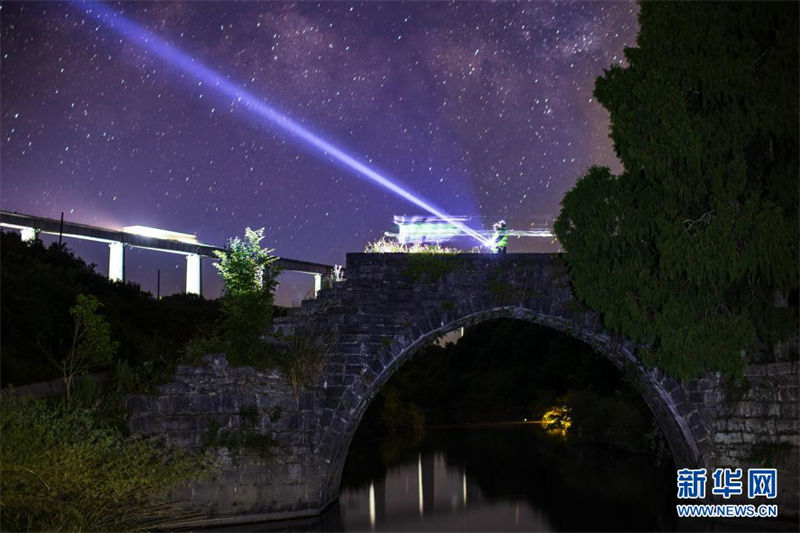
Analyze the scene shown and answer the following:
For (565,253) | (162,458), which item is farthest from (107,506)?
(565,253)

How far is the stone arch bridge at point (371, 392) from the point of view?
42.7ft

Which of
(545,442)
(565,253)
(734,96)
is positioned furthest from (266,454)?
(545,442)

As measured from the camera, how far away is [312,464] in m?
13.3

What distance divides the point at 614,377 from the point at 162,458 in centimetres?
1570

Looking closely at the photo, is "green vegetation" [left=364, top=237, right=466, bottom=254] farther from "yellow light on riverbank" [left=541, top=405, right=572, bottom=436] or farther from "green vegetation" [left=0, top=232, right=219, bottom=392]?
"yellow light on riverbank" [left=541, top=405, right=572, bottom=436]

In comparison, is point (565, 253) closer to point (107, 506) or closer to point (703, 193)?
point (703, 193)

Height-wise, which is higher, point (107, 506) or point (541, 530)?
point (107, 506)

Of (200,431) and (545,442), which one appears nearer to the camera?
(200,431)

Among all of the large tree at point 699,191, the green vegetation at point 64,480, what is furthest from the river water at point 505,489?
the green vegetation at point 64,480

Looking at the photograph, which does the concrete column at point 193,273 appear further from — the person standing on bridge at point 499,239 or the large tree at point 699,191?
the large tree at point 699,191

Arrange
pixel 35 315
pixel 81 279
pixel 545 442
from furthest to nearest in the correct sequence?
1. pixel 81 279
2. pixel 545 442
3. pixel 35 315

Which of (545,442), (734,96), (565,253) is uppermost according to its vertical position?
(734,96)

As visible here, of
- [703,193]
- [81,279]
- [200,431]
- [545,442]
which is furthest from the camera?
[81,279]

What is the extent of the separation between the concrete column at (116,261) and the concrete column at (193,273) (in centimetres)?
407
